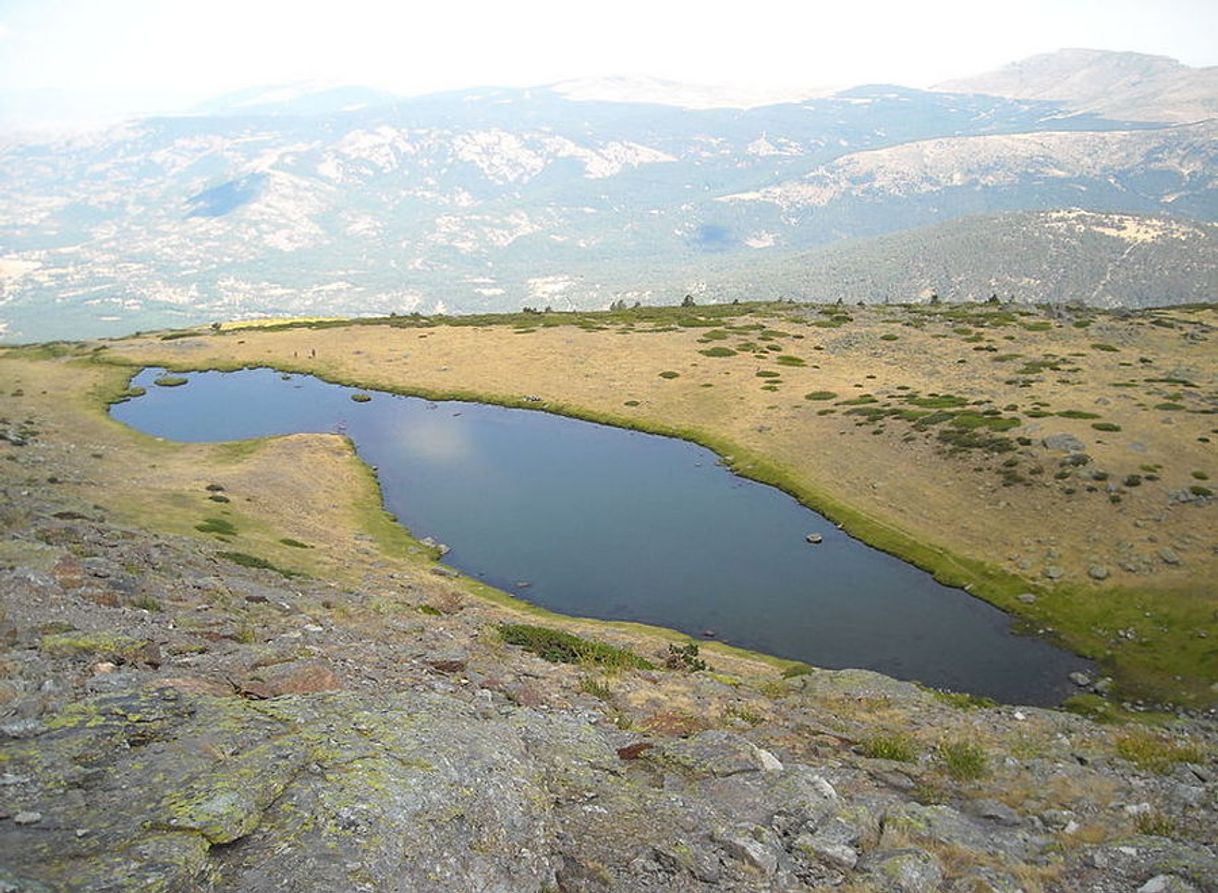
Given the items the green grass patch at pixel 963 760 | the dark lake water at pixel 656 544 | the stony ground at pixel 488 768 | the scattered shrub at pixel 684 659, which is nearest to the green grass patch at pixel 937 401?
the dark lake water at pixel 656 544

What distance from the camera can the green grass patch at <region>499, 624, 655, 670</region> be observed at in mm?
28828

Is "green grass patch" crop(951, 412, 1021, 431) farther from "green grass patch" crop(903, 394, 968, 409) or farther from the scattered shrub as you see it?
the scattered shrub

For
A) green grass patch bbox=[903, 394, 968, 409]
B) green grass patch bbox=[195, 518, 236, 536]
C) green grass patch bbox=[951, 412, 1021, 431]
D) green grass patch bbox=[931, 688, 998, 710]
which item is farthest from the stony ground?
green grass patch bbox=[903, 394, 968, 409]

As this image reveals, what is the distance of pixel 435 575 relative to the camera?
45938 mm

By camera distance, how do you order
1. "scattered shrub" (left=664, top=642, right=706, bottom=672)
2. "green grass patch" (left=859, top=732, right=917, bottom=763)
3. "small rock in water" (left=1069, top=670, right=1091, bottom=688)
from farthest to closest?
"small rock in water" (left=1069, top=670, right=1091, bottom=688), "scattered shrub" (left=664, top=642, right=706, bottom=672), "green grass patch" (left=859, top=732, right=917, bottom=763)

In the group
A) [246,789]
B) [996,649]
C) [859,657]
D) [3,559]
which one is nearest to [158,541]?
[3,559]

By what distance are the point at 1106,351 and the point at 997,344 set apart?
11933mm

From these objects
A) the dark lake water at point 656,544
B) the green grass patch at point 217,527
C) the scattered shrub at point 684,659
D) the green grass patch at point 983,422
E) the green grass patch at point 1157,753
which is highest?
the green grass patch at point 1157,753

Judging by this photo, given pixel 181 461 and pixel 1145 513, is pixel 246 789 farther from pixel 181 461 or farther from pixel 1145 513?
pixel 181 461

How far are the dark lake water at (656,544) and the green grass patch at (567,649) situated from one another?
38.4 ft

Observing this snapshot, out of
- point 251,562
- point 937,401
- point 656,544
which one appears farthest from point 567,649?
point 937,401

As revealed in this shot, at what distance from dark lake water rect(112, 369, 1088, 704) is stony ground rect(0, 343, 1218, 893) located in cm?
894

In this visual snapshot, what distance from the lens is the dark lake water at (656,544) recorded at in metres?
39.3

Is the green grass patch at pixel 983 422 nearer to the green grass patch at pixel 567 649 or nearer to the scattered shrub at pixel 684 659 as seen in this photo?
the scattered shrub at pixel 684 659
